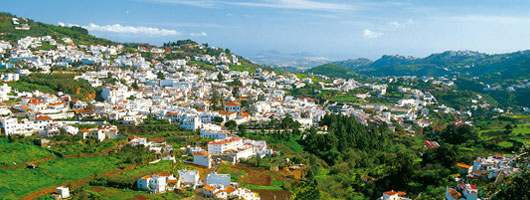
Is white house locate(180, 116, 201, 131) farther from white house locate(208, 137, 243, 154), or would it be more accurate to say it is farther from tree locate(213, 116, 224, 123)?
white house locate(208, 137, 243, 154)

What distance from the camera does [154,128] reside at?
3028cm

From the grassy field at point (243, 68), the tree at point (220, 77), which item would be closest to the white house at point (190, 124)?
the tree at point (220, 77)

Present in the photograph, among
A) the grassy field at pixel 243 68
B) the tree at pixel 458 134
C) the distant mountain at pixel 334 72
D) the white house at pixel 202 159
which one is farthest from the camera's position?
the distant mountain at pixel 334 72

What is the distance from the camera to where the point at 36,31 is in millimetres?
61156

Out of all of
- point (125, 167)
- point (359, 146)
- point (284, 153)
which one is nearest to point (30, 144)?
point (125, 167)

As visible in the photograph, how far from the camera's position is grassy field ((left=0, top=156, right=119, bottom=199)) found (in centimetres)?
1820

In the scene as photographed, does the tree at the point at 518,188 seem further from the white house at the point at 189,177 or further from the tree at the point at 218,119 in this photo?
the tree at the point at 218,119

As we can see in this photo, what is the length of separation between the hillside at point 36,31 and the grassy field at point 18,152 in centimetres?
3736

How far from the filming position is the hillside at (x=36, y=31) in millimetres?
57188

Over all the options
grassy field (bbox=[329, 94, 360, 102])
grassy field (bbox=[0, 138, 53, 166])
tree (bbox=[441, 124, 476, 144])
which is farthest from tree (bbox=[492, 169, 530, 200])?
grassy field (bbox=[329, 94, 360, 102])

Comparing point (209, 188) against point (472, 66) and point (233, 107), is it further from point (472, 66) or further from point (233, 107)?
point (472, 66)

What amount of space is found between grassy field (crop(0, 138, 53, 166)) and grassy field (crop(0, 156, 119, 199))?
86 cm

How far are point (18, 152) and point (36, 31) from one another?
46354 mm

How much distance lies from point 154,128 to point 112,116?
3.72 metres
